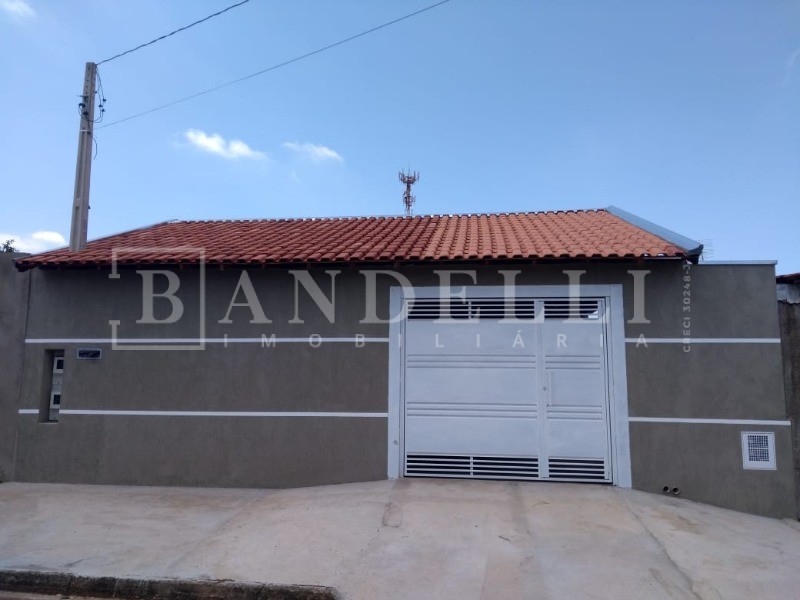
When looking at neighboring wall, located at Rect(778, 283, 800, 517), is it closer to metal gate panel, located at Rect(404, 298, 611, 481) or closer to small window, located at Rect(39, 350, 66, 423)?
metal gate panel, located at Rect(404, 298, 611, 481)

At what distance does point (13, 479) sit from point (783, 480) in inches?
396

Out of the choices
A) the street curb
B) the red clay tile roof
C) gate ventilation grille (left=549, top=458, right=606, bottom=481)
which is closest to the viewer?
the street curb

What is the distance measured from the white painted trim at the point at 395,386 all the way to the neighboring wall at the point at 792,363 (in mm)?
4740

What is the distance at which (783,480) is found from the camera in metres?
6.52

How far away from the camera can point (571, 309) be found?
23.7 feet

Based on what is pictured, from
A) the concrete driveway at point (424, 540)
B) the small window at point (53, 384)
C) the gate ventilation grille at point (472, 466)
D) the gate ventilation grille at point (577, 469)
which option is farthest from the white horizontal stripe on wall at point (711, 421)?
the small window at point (53, 384)

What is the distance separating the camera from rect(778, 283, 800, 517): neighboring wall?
6.56m

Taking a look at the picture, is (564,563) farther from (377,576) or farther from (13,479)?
(13,479)

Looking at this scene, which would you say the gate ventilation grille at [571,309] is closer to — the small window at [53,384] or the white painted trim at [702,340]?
the white painted trim at [702,340]

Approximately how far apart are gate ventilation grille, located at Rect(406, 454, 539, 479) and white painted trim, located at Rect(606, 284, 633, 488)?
99 centimetres

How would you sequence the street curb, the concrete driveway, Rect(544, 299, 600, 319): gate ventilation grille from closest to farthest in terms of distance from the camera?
the street curb → the concrete driveway → Rect(544, 299, 600, 319): gate ventilation grille

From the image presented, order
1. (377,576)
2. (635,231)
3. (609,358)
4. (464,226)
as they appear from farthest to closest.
A: (464,226), (635,231), (609,358), (377,576)

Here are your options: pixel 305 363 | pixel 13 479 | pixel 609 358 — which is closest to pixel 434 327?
pixel 305 363

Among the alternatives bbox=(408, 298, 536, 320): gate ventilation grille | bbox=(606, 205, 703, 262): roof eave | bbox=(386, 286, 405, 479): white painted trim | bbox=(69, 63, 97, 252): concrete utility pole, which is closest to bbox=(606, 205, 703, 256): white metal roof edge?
bbox=(606, 205, 703, 262): roof eave
